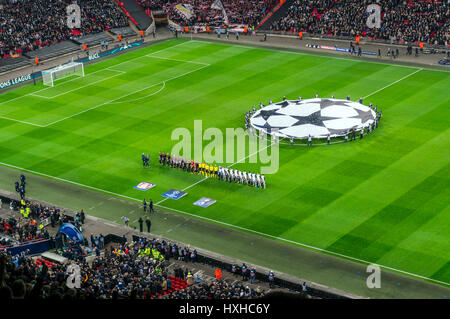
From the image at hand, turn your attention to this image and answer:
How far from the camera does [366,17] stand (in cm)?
9775

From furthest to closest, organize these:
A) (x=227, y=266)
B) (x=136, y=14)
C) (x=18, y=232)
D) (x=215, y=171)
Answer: (x=136, y=14)
(x=215, y=171)
(x=18, y=232)
(x=227, y=266)

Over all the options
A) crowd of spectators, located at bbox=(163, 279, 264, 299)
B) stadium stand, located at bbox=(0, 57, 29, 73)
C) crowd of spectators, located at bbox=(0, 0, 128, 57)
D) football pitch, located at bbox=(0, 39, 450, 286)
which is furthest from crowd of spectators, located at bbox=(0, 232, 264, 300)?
crowd of spectators, located at bbox=(0, 0, 128, 57)

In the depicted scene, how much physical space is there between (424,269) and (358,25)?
6259 cm

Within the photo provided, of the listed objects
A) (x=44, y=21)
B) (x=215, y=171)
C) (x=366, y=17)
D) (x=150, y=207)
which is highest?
(x=366, y=17)

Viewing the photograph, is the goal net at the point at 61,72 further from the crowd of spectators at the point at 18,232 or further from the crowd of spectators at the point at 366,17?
the crowd of spectators at the point at 18,232

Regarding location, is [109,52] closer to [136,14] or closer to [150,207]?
[136,14]

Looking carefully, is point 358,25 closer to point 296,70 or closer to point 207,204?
point 296,70

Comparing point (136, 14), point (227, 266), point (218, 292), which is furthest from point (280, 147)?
point (136, 14)

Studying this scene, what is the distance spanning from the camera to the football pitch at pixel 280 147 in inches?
1822

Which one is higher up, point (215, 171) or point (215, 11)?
point (215, 11)

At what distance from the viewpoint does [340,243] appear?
1746 inches

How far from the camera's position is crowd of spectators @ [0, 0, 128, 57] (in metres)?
96.8

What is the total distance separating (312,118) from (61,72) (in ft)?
119
